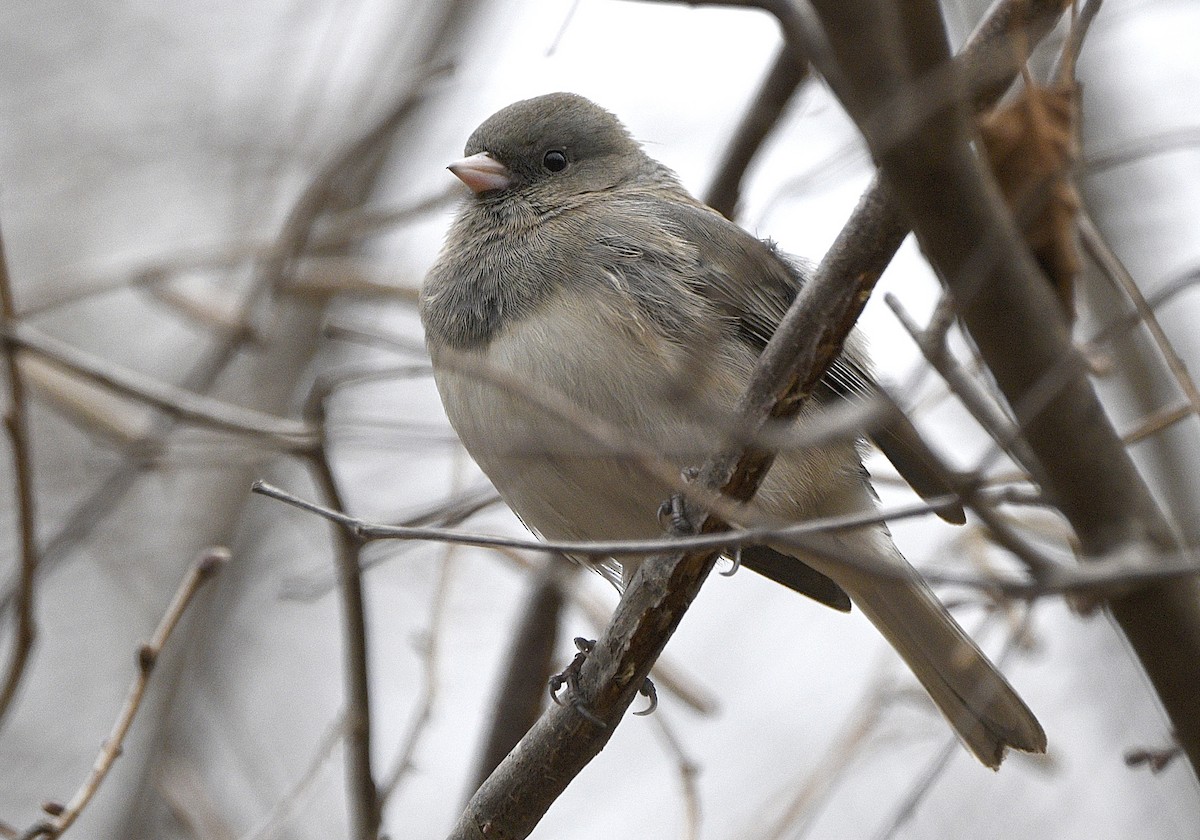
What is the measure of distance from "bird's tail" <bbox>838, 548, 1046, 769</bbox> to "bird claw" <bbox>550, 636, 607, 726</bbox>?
615mm

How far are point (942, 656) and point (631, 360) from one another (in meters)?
1.03

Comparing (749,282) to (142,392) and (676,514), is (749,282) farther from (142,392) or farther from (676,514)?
(142,392)

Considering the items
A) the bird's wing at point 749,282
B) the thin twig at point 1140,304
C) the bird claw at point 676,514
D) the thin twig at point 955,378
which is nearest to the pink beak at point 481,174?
the bird's wing at point 749,282

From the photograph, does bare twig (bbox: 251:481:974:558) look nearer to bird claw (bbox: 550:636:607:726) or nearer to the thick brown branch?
the thick brown branch

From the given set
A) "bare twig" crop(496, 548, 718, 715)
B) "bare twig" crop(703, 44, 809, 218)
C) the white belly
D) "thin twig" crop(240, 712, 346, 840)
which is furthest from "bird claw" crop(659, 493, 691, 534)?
"bare twig" crop(703, 44, 809, 218)

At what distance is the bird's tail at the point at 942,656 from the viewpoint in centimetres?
255

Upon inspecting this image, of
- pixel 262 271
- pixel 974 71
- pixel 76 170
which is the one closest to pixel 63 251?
pixel 76 170

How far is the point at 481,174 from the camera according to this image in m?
3.04

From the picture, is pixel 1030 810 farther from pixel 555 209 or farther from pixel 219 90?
pixel 219 90

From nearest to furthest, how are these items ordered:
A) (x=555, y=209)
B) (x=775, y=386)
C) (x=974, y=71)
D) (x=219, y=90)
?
(x=974, y=71) → (x=775, y=386) → (x=555, y=209) → (x=219, y=90)

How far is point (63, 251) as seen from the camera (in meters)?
5.79

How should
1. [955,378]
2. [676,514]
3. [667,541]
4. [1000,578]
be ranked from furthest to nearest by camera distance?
[676,514], [667,541], [955,378], [1000,578]

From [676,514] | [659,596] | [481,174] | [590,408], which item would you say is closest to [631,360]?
[590,408]

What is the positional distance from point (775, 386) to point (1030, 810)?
305cm
